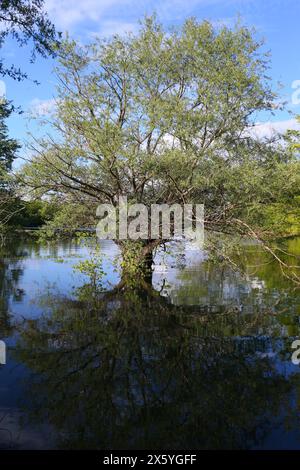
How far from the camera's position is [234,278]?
1920 cm

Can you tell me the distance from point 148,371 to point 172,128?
9.03m

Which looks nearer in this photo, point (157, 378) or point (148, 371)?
point (157, 378)

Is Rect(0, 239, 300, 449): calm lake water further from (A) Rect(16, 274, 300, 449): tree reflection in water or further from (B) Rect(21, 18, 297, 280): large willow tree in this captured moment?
(B) Rect(21, 18, 297, 280): large willow tree

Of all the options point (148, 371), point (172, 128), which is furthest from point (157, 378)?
point (172, 128)

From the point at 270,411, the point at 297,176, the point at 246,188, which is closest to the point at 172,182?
the point at 246,188

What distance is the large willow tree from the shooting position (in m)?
14.4

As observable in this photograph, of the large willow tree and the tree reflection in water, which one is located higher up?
the large willow tree

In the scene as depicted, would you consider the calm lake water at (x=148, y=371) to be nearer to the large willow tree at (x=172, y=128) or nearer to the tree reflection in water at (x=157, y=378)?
the tree reflection in water at (x=157, y=378)

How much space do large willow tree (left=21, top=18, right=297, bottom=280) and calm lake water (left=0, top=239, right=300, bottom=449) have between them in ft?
11.6

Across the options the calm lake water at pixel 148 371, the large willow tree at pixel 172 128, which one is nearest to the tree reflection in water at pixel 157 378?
the calm lake water at pixel 148 371

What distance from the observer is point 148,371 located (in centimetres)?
734

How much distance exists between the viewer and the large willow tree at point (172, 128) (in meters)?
14.4

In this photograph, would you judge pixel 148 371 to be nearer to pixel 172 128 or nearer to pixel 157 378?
pixel 157 378

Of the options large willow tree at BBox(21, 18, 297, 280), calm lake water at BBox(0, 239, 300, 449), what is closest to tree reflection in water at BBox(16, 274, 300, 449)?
calm lake water at BBox(0, 239, 300, 449)
